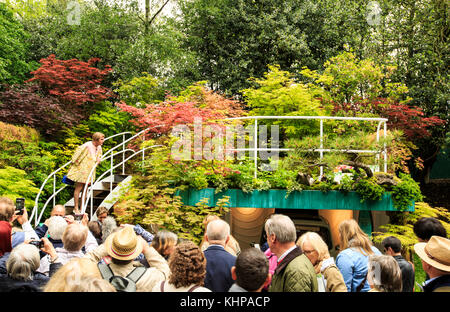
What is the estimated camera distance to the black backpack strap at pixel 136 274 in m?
2.76

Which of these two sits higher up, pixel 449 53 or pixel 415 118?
pixel 449 53

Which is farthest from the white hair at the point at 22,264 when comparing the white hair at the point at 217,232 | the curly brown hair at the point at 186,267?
A: the white hair at the point at 217,232

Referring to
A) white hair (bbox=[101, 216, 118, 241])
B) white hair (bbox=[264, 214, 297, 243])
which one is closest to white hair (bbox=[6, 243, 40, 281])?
white hair (bbox=[101, 216, 118, 241])

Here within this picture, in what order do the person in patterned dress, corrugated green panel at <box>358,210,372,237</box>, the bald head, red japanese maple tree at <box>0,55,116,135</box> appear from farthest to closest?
red japanese maple tree at <box>0,55,116,135</box>
corrugated green panel at <box>358,210,372,237</box>
the person in patterned dress
the bald head

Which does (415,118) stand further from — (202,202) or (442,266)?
(442,266)

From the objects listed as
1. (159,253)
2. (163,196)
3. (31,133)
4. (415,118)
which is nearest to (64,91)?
(31,133)

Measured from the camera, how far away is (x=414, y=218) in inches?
296

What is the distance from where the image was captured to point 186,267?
8.32 ft

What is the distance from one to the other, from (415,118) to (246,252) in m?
11.0

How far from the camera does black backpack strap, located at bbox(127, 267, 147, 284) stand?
9.06 feet

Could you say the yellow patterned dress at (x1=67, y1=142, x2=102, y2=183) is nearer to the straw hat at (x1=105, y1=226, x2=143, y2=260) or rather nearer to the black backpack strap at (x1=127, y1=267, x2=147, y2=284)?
the straw hat at (x1=105, y1=226, x2=143, y2=260)

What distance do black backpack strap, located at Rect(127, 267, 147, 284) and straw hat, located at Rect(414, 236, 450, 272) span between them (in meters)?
2.29

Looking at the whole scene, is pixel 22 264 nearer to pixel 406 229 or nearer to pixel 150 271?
pixel 150 271

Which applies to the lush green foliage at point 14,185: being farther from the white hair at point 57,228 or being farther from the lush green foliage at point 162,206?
the white hair at point 57,228
